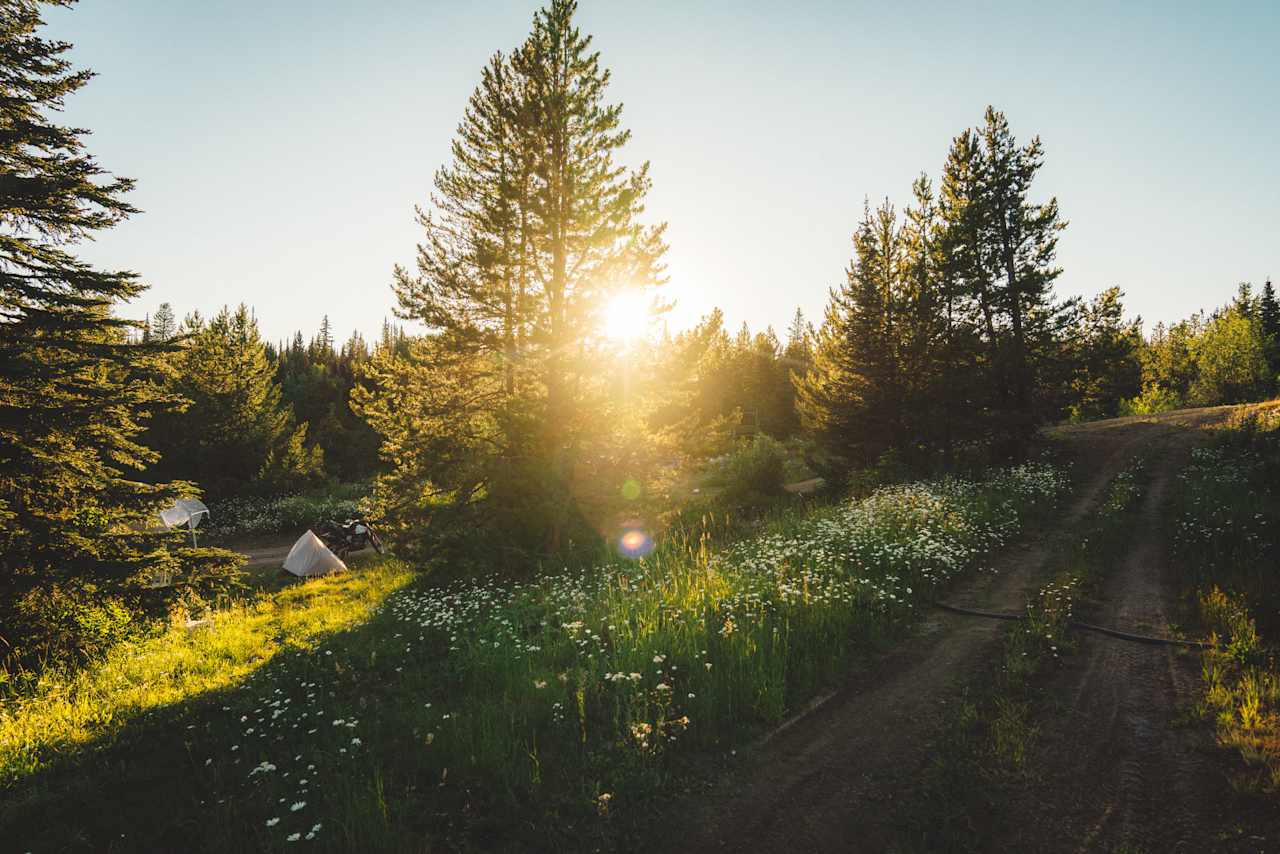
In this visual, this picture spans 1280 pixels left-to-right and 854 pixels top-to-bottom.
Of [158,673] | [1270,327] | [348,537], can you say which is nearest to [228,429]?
[348,537]

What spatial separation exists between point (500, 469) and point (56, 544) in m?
8.50

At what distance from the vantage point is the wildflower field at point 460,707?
15.0 ft

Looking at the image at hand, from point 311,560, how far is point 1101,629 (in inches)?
910

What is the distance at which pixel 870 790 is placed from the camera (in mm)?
4566

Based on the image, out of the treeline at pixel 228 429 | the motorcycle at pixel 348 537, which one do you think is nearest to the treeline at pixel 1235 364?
the motorcycle at pixel 348 537

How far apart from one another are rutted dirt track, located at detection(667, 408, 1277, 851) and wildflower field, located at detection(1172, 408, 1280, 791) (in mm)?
269

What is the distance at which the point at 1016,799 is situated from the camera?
14.3 feet

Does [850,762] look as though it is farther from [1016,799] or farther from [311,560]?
[311,560]

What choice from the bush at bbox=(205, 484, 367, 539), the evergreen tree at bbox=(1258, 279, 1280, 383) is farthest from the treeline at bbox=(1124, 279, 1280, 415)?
the bush at bbox=(205, 484, 367, 539)

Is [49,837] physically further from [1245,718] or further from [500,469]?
[1245,718]

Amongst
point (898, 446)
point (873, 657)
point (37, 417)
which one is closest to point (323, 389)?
point (37, 417)

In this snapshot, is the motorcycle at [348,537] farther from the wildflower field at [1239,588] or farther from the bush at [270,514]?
the wildflower field at [1239,588]

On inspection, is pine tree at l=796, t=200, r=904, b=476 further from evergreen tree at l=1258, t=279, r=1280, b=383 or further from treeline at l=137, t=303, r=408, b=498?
evergreen tree at l=1258, t=279, r=1280, b=383

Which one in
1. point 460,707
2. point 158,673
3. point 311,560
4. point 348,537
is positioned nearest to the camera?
point 460,707
